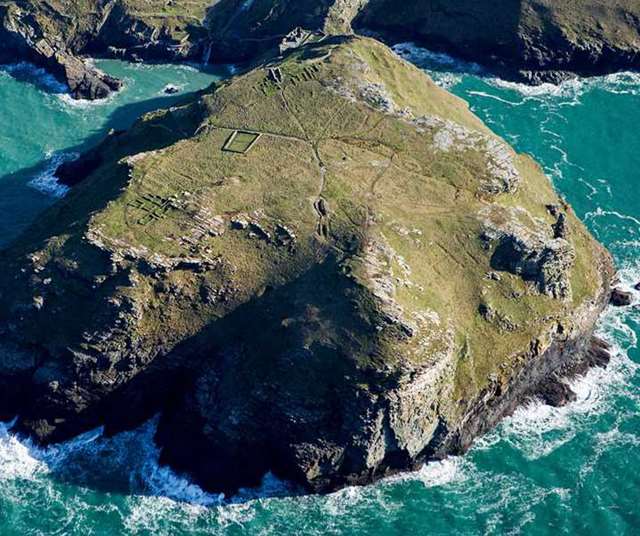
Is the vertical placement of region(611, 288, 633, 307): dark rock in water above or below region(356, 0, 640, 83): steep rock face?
below

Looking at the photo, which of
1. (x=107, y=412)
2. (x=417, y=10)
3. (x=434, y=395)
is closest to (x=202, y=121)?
(x=107, y=412)

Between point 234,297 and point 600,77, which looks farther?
point 600,77

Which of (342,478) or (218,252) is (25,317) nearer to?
(218,252)

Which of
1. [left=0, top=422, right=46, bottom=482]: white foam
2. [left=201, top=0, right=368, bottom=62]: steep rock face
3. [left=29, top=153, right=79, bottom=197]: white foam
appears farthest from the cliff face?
[left=201, top=0, right=368, bottom=62]: steep rock face

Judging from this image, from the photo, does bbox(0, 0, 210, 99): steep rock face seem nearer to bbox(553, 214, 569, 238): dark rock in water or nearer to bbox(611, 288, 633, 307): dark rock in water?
bbox(553, 214, 569, 238): dark rock in water

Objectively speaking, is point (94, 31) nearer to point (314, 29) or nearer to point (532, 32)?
point (314, 29)

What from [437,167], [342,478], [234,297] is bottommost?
[342,478]

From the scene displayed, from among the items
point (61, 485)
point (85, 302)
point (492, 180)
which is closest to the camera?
point (61, 485)
